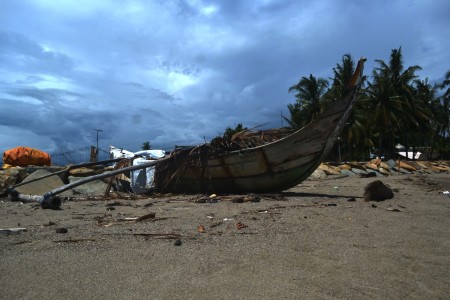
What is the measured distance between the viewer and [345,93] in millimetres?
8953

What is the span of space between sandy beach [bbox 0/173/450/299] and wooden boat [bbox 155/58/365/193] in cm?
344

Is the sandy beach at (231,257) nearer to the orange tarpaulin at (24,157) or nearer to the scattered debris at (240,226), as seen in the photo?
the scattered debris at (240,226)

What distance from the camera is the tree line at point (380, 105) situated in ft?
131

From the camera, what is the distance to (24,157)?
14.9 meters

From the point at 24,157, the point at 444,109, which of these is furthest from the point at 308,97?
the point at 24,157

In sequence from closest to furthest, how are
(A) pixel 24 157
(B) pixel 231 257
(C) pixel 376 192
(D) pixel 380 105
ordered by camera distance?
(B) pixel 231 257, (C) pixel 376 192, (A) pixel 24 157, (D) pixel 380 105

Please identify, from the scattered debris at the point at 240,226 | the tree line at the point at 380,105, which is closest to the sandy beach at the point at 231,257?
the scattered debris at the point at 240,226

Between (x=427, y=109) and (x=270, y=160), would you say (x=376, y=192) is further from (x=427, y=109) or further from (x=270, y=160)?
(x=427, y=109)

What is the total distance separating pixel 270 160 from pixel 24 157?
1067 cm

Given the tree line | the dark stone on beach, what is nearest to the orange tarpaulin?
→ the dark stone on beach

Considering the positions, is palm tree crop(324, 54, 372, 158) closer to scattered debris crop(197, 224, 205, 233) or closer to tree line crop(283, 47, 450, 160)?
tree line crop(283, 47, 450, 160)

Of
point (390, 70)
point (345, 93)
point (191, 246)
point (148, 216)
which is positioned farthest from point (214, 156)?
point (390, 70)

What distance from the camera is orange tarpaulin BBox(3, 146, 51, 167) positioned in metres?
14.8

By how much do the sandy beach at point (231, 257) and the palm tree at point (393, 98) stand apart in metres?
36.6
